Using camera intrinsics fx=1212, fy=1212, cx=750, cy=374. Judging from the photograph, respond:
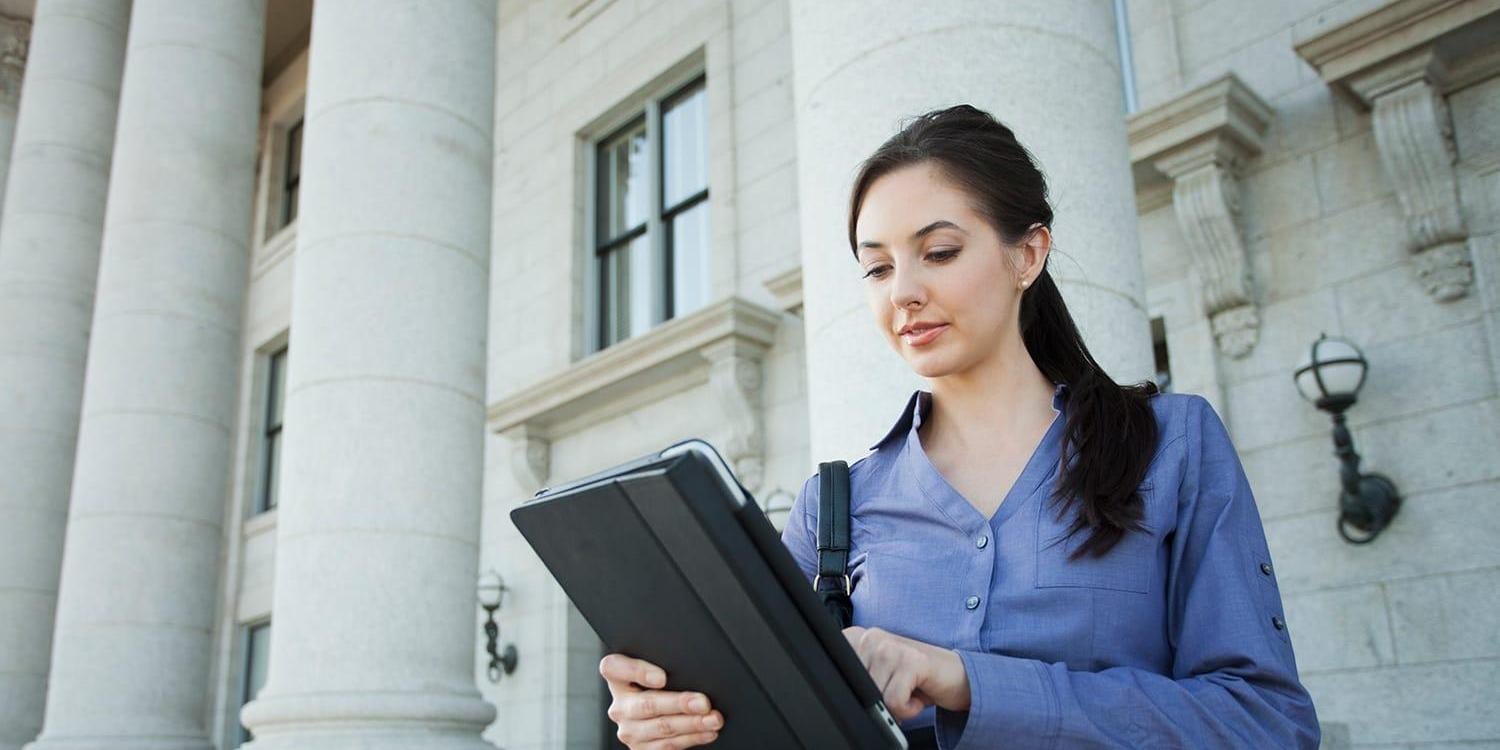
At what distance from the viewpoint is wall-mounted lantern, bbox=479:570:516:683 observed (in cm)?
1217

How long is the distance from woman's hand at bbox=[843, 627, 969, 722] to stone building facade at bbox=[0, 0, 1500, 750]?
1.93 metres

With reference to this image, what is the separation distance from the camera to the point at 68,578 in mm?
9711

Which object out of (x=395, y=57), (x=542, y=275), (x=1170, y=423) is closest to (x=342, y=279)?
(x=395, y=57)

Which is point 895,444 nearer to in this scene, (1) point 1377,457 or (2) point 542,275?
(1) point 1377,457

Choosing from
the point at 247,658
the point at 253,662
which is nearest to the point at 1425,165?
the point at 253,662

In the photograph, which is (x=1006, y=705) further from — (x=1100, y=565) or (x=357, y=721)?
(x=357, y=721)

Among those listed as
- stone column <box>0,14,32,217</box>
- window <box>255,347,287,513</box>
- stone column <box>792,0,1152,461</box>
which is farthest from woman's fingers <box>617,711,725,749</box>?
window <box>255,347,287,513</box>

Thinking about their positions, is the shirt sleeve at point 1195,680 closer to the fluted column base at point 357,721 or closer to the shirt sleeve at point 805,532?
the shirt sleeve at point 805,532

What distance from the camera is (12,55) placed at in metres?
16.2

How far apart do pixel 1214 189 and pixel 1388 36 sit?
1.22m

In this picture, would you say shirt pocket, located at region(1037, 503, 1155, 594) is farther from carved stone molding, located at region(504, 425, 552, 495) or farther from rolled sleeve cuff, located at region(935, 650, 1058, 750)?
carved stone molding, located at region(504, 425, 552, 495)

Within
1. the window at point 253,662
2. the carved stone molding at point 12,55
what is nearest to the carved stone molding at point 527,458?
the window at point 253,662

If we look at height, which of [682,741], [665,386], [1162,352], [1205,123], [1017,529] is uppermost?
[1205,123]

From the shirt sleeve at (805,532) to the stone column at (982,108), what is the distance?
1384 mm
